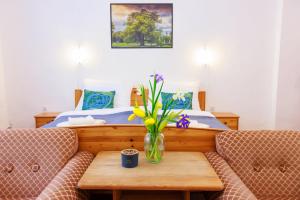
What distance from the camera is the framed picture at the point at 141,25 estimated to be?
386cm

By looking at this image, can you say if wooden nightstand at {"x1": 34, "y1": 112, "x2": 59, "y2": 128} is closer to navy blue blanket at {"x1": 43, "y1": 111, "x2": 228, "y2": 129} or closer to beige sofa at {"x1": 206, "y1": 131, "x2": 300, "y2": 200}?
navy blue blanket at {"x1": 43, "y1": 111, "x2": 228, "y2": 129}

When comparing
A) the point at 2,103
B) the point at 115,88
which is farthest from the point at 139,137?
the point at 2,103

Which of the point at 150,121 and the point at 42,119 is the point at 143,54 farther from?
the point at 150,121

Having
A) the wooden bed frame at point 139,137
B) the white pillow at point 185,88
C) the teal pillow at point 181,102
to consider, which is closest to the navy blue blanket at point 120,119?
the teal pillow at point 181,102

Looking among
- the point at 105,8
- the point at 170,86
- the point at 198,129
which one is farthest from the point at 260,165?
the point at 105,8

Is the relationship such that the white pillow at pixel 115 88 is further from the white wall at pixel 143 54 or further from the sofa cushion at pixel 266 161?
the sofa cushion at pixel 266 161

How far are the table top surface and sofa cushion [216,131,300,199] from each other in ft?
0.76

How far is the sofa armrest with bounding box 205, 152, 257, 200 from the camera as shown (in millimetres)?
1293

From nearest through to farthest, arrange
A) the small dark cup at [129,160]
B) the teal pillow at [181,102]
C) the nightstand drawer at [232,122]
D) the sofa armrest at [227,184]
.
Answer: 1. the sofa armrest at [227,184]
2. the small dark cup at [129,160]
3. the teal pillow at [181,102]
4. the nightstand drawer at [232,122]

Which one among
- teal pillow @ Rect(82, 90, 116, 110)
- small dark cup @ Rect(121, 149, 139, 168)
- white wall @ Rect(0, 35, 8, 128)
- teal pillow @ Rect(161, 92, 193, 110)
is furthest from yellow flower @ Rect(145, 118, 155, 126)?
white wall @ Rect(0, 35, 8, 128)

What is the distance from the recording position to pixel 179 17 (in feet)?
12.7

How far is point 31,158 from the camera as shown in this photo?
1724 millimetres

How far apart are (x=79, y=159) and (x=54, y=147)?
19 cm

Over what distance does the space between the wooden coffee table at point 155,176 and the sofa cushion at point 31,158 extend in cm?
27
